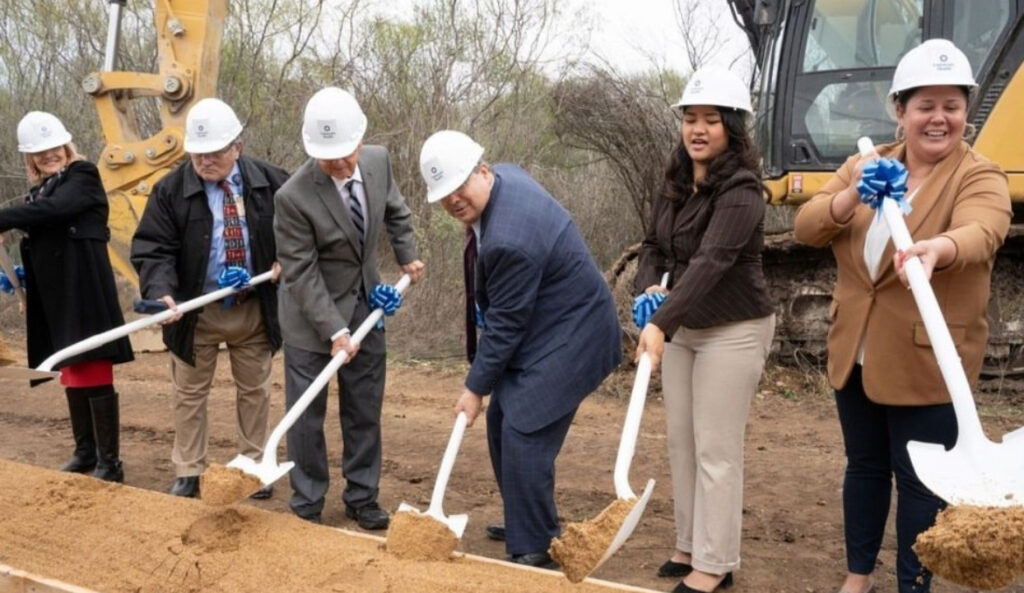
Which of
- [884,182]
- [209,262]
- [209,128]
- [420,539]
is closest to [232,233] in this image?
[209,262]

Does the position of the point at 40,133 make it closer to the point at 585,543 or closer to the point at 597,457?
the point at 597,457

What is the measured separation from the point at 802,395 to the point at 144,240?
4.72 m

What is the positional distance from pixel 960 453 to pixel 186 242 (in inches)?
135

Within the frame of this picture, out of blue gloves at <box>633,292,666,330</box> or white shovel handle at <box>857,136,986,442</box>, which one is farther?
blue gloves at <box>633,292,666,330</box>

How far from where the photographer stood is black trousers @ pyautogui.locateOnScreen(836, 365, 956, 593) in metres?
3.33

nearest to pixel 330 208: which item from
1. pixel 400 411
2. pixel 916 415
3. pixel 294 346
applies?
pixel 294 346

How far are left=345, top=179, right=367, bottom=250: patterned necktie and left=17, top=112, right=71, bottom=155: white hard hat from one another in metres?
1.66

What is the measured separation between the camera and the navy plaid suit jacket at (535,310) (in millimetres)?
3812

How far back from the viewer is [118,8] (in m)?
8.45

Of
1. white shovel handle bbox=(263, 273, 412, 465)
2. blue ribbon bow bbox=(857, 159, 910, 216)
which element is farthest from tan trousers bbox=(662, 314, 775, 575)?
white shovel handle bbox=(263, 273, 412, 465)

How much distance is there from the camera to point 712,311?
369 centimetres

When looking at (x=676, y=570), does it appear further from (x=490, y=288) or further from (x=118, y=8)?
(x=118, y=8)

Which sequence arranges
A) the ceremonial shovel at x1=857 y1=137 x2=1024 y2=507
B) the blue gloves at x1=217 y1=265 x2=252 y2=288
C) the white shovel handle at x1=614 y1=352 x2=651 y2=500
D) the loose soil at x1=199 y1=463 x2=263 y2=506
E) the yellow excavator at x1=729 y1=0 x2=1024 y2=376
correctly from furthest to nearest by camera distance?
the yellow excavator at x1=729 y1=0 x2=1024 y2=376 → the blue gloves at x1=217 y1=265 x2=252 y2=288 → the loose soil at x1=199 y1=463 x2=263 y2=506 → the white shovel handle at x1=614 y1=352 x2=651 y2=500 → the ceremonial shovel at x1=857 y1=137 x2=1024 y2=507

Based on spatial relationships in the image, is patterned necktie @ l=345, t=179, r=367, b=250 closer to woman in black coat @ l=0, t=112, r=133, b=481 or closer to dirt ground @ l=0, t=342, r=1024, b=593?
dirt ground @ l=0, t=342, r=1024, b=593
